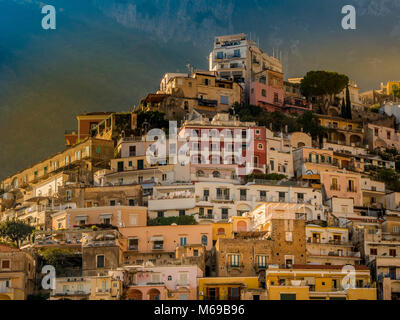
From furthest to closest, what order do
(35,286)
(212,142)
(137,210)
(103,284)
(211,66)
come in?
1. (211,66)
2. (212,142)
3. (137,210)
4. (35,286)
5. (103,284)

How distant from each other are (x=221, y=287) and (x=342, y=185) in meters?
26.7

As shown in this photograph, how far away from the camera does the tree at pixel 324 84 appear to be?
113000 mm

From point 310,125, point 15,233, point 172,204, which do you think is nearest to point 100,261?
point 172,204

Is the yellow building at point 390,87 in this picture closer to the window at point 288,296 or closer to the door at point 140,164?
the door at point 140,164

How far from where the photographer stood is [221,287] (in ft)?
199

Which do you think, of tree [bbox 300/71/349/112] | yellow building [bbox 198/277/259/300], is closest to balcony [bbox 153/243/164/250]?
yellow building [bbox 198/277/259/300]

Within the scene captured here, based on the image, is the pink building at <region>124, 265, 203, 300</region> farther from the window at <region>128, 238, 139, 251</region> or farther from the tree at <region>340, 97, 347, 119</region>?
the tree at <region>340, 97, 347, 119</region>

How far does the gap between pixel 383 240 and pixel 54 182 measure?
3240cm

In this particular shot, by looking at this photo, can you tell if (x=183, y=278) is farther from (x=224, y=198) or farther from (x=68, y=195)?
(x=68, y=195)

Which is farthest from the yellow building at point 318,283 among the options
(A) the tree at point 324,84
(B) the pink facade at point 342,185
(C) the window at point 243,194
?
(A) the tree at point 324,84

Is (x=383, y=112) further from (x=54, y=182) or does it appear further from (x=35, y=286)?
(x=35, y=286)

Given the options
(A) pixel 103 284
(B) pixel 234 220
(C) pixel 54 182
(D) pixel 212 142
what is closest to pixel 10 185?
(C) pixel 54 182

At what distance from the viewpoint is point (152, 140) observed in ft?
293

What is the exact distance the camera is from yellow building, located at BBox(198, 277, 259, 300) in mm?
60438
